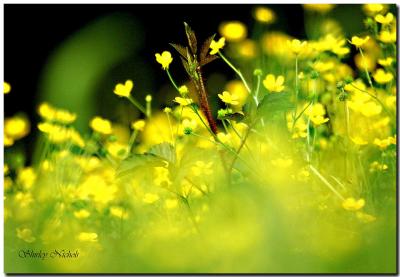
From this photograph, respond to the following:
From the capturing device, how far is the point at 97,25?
7.23ft

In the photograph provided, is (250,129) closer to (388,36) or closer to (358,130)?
(358,130)

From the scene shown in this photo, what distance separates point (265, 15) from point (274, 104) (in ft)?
1.15

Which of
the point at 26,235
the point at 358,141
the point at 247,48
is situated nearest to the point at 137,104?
the point at 247,48

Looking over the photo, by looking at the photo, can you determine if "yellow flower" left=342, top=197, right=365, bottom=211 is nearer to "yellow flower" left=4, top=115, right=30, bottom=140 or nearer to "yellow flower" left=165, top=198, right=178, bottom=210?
"yellow flower" left=165, top=198, right=178, bottom=210

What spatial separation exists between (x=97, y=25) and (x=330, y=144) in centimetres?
67

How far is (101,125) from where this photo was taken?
2197 millimetres

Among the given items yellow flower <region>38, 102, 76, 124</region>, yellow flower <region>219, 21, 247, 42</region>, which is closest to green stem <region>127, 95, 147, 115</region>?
yellow flower <region>38, 102, 76, 124</region>

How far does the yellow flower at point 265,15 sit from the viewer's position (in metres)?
2.17

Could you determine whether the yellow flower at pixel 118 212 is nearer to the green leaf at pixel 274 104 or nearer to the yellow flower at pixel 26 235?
the yellow flower at pixel 26 235

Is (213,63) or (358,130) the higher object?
(213,63)

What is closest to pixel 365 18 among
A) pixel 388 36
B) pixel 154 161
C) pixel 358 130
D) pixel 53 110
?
pixel 388 36

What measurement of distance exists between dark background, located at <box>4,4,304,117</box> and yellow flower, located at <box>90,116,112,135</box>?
0.17 m

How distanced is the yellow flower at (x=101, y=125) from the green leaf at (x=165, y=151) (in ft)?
0.88

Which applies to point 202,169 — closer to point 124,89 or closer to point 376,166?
point 124,89
